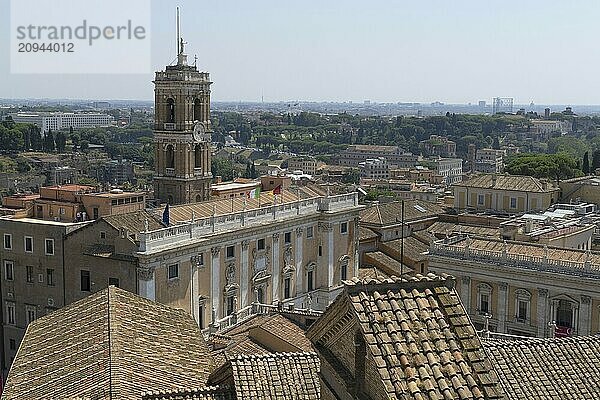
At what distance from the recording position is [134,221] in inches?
1277

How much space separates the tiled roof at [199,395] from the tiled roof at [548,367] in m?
5.01

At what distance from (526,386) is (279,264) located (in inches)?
908

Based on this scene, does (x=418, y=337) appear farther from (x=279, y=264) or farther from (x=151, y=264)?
(x=279, y=264)

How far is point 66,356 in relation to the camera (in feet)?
53.5

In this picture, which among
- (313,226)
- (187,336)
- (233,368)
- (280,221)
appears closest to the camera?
(233,368)

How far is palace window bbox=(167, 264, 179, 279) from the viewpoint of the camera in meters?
31.2

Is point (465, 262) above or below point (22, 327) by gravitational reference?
above

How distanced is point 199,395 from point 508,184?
135 ft

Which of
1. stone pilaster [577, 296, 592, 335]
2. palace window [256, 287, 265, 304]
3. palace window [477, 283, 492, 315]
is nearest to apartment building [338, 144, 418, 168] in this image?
palace window [256, 287, 265, 304]

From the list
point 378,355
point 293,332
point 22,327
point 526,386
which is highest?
point 378,355

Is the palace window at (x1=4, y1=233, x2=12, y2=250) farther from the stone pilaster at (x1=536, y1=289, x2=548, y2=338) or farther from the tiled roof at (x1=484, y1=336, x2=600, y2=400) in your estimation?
the tiled roof at (x1=484, y1=336, x2=600, y2=400)

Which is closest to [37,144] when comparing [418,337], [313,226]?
[313,226]

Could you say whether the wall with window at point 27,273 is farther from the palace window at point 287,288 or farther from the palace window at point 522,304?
the palace window at point 522,304

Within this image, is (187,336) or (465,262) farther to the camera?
A: (465,262)
